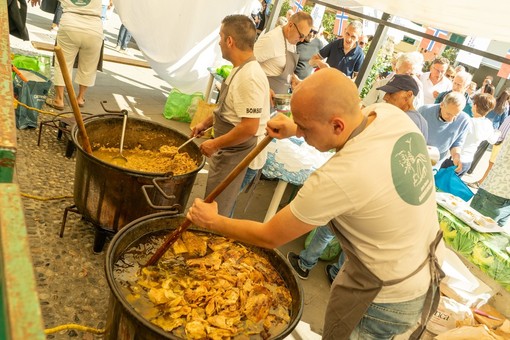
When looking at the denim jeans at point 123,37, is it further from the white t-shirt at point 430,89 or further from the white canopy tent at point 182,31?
the white t-shirt at point 430,89

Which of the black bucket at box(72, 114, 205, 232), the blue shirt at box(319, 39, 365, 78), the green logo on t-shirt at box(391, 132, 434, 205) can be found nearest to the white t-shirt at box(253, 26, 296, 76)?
the blue shirt at box(319, 39, 365, 78)

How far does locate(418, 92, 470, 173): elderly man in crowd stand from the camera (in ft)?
15.1

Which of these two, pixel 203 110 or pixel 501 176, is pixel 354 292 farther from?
pixel 203 110

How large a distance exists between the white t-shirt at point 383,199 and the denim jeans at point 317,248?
172cm

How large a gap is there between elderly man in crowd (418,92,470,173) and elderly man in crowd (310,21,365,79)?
1861mm

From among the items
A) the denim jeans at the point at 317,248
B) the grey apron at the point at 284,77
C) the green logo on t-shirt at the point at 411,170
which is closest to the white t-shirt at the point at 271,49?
the grey apron at the point at 284,77

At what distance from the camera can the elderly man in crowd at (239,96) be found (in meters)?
2.97

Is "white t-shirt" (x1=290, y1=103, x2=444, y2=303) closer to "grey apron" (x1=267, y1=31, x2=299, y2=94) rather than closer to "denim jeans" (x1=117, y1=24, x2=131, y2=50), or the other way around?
Answer: "grey apron" (x1=267, y1=31, x2=299, y2=94)

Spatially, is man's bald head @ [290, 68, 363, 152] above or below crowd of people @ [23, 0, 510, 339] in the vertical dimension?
above

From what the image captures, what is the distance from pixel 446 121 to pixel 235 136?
3.09 metres

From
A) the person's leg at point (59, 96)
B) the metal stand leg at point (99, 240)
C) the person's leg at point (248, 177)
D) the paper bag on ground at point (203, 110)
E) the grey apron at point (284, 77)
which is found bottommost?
the metal stand leg at point (99, 240)

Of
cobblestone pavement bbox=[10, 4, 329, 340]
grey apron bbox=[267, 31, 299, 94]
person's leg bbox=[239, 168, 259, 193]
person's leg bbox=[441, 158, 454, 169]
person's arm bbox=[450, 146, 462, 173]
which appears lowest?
→ cobblestone pavement bbox=[10, 4, 329, 340]

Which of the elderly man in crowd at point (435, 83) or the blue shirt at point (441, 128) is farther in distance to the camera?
the elderly man in crowd at point (435, 83)

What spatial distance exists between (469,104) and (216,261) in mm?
7081
